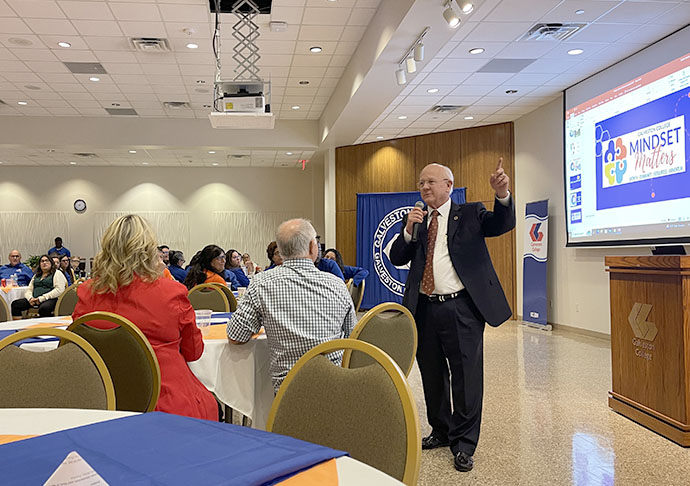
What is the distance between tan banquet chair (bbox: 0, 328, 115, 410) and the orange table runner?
0.96 m

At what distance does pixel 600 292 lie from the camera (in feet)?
27.6

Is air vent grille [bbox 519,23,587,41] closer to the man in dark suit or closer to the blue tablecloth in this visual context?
the man in dark suit

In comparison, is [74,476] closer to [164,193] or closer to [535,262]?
[535,262]

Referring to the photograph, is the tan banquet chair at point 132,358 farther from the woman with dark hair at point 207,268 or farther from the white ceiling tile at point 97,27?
the white ceiling tile at point 97,27

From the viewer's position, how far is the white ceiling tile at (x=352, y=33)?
24.5 feet

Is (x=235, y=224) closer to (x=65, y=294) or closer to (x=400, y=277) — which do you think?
(x=400, y=277)

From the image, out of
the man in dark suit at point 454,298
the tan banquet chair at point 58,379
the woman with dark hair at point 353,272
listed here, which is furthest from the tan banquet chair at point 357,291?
the tan banquet chair at point 58,379

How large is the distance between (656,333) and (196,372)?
298cm

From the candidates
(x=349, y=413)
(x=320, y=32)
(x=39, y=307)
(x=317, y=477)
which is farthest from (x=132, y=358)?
(x=39, y=307)

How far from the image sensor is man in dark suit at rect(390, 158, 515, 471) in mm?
3373

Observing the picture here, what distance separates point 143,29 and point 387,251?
6308 millimetres

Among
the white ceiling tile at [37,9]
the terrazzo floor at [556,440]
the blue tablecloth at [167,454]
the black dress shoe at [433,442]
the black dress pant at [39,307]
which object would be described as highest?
the white ceiling tile at [37,9]

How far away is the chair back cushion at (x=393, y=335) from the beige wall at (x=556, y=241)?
5870 mm

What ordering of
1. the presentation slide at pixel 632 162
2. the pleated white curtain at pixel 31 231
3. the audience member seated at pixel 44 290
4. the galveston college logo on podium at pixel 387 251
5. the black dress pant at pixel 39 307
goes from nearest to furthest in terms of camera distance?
the presentation slide at pixel 632 162
the black dress pant at pixel 39 307
the audience member seated at pixel 44 290
the galveston college logo on podium at pixel 387 251
the pleated white curtain at pixel 31 231
